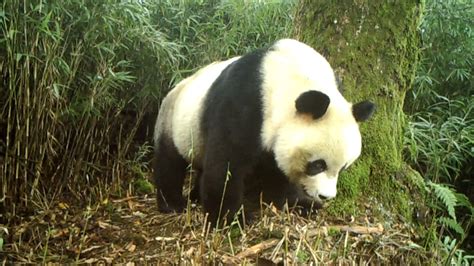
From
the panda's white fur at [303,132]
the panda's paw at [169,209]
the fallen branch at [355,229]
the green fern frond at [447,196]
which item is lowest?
the panda's paw at [169,209]

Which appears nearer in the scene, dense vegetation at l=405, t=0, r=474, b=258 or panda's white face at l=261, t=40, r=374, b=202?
panda's white face at l=261, t=40, r=374, b=202

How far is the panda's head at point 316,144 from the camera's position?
3.20 metres

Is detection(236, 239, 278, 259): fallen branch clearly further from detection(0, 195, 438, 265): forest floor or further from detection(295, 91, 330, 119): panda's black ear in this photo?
detection(295, 91, 330, 119): panda's black ear

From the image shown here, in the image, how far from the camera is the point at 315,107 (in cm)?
317

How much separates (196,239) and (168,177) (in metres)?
0.88

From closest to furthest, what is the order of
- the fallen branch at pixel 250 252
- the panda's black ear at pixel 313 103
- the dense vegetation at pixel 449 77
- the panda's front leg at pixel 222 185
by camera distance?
1. the fallen branch at pixel 250 252
2. the panda's black ear at pixel 313 103
3. the panda's front leg at pixel 222 185
4. the dense vegetation at pixel 449 77

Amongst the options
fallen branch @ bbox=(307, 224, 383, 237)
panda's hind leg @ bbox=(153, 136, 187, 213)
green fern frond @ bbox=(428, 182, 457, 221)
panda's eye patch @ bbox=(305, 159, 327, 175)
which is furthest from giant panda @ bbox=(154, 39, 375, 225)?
green fern frond @ bbox=(428, 182, 457, 221)

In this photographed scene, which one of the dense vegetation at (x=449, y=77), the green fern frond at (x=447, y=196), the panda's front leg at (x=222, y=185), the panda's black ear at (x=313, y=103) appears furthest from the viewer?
the dense vegetation at (x=449, y=77)

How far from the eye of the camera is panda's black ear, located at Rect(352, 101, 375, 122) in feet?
11.0

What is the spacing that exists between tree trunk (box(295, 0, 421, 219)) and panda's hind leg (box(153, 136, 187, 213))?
3.31ft

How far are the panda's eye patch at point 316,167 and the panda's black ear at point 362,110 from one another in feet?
1.09

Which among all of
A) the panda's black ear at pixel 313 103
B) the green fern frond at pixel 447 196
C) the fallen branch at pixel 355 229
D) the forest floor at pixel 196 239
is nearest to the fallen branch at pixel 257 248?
the forest floor at pixel 196 239

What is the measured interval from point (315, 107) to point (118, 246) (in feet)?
4.58

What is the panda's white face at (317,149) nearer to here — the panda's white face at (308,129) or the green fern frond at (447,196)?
the panda's white face at (308,129)
